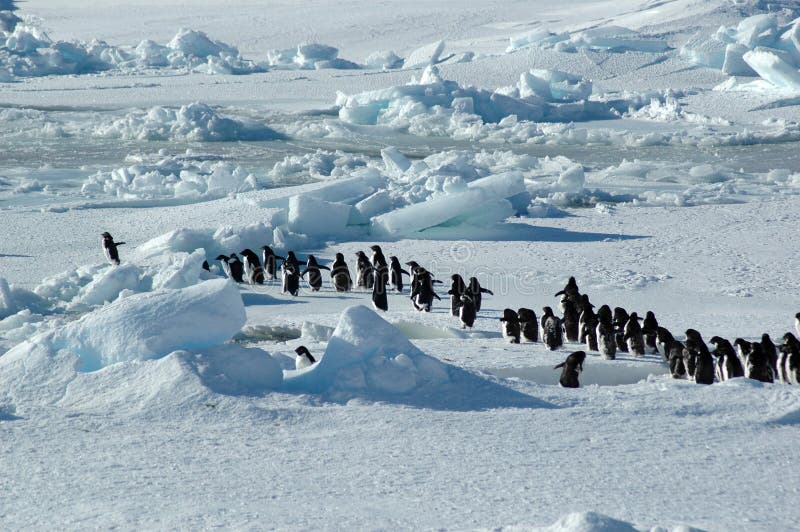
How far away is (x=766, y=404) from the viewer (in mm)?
5031

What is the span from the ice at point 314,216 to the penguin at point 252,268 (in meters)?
1.35

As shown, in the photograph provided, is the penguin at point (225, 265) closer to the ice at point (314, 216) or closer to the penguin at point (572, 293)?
the ice at point (314, 216)

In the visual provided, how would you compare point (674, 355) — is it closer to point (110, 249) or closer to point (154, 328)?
point (154, 328)

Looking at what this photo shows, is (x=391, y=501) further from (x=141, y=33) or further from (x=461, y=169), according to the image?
(x=141, y=33)

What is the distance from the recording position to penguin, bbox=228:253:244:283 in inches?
386

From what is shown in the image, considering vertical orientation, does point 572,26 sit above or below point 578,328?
above

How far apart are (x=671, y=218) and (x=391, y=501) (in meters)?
9.16

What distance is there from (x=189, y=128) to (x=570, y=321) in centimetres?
1416

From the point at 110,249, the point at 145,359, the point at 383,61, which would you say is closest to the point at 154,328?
the point at 145,359

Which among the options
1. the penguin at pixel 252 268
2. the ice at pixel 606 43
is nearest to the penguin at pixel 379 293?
the penguin at pixel 252 268

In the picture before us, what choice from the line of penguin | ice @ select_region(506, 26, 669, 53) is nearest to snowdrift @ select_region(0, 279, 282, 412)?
the line of penguin

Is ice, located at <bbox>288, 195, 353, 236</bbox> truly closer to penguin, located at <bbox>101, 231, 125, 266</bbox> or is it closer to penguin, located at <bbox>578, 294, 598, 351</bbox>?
penguin, located at <bbox>101, 231, 125, 266</bbox>

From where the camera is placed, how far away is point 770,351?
6.83 m

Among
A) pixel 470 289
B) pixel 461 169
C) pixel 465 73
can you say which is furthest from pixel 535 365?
pixel 465 73
